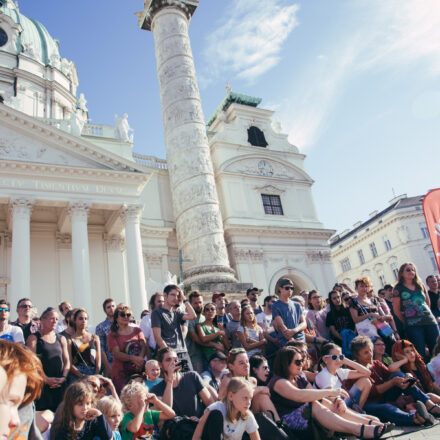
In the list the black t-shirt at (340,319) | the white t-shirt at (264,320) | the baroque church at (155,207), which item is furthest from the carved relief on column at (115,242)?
the black t-shirt at (340,319)

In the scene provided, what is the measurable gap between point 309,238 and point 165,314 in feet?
62.5

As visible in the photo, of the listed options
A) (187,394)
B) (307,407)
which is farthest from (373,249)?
(187,394)

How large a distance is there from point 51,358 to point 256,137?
873 inches

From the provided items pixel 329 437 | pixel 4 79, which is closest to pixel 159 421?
pixel 329 437

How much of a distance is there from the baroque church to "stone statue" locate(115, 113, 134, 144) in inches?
2.1

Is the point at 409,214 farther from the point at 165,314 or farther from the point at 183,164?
the point at 165,314

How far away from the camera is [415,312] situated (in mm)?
6070

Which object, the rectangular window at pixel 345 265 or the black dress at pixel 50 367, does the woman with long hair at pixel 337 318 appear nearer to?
the black dress at pixel 50 367

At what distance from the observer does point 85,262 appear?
1428 centimetres

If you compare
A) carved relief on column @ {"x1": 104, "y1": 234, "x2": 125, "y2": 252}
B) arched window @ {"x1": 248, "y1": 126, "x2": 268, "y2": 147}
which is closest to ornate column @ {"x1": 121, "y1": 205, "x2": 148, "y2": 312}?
carved relief on column @ {"x1": 104, "y1": 234, "x2": 125, "y2": 252}

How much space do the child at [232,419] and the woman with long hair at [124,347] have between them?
179 centimetres

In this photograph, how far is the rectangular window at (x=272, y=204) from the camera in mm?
23672

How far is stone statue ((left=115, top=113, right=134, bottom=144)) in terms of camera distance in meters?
20.1

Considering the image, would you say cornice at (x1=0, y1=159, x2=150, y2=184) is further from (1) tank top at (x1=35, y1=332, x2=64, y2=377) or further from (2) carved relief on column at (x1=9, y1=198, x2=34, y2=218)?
(1) tank top at (x1=35, y1=332, x2=64, y2=377)
